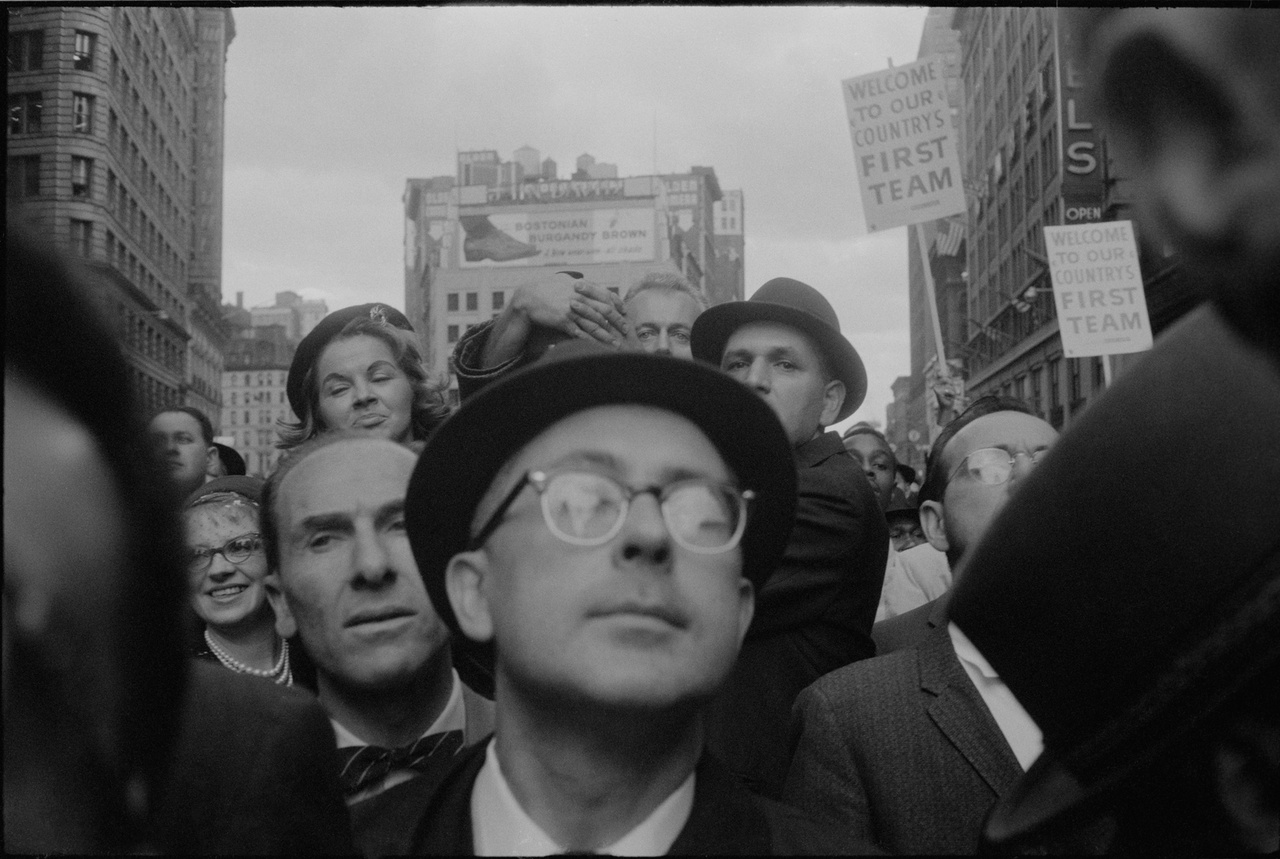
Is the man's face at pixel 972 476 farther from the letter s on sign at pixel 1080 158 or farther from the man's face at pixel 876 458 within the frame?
the letter s on sign at pixel 1080 158

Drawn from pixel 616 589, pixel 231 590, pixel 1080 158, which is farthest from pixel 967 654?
pixel 1080 158

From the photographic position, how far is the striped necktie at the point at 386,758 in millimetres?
2177

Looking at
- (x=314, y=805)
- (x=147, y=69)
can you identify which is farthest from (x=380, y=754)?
(x=147, y=69)

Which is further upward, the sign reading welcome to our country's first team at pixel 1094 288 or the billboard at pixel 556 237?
the billboard at pixel 556 237

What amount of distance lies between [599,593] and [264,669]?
1.93 m

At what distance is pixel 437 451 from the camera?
1.70 m

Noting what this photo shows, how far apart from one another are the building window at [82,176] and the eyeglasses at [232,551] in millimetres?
1632

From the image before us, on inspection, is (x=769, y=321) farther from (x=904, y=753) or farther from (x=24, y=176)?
(x=24, y=176)

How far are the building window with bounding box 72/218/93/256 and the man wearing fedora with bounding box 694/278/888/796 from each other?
1455 millimetres

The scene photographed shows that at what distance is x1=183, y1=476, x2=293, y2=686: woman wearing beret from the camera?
3.21 m

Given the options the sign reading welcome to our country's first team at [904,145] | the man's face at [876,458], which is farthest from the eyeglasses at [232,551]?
the man's face at [876,458]

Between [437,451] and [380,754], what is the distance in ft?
2.76

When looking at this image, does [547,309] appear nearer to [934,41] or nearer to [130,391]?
[130,391]

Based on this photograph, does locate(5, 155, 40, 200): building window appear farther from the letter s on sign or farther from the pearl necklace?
the letter s on sign
